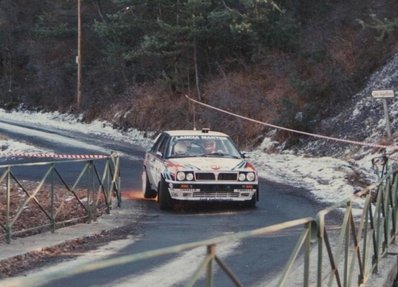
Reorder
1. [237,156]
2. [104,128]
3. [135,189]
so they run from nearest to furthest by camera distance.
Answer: [237,156] → [135,189] → [104,128]

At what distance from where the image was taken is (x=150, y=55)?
31.9m

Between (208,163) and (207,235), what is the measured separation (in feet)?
8.87

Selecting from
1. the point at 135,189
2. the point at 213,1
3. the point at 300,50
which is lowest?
the point at 135,189

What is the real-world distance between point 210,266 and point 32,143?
2488cm

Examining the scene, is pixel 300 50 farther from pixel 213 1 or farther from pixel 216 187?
pixel 216 187

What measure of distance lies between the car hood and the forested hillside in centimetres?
1028

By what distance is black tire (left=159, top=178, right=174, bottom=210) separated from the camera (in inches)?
500

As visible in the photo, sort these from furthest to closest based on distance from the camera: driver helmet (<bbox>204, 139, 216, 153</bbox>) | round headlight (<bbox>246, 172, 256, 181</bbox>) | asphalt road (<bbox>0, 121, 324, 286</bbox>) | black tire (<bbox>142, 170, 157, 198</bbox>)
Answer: black tire (<bbox>142, 170, 157, 198</bbox>) → driver helmet (<bbox>204, 139, 216, 153</bbox>) → round headlight (<bbox>246, 172, 256, 181</bbox>) → asphalt road (<bbox>0, 121, 324, 286</bbox>)

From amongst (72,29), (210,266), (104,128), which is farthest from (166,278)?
(72,29)

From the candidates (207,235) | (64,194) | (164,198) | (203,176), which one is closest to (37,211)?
(64,194)

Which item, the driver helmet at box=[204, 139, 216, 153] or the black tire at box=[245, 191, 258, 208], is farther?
the driver helmet at box=[204, 139, 216, 153]

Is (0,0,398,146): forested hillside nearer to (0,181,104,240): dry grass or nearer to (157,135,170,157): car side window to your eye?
(157,135,170,157): car side window

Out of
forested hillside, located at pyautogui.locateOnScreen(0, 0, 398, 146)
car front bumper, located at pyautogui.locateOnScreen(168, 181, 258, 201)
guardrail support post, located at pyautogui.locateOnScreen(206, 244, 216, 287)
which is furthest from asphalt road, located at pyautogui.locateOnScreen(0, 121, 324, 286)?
forested hillside, located at pyautogui.locateOnScreen(0, 0, 398, 146)

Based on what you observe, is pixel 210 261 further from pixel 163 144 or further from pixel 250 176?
pixel 163 144
